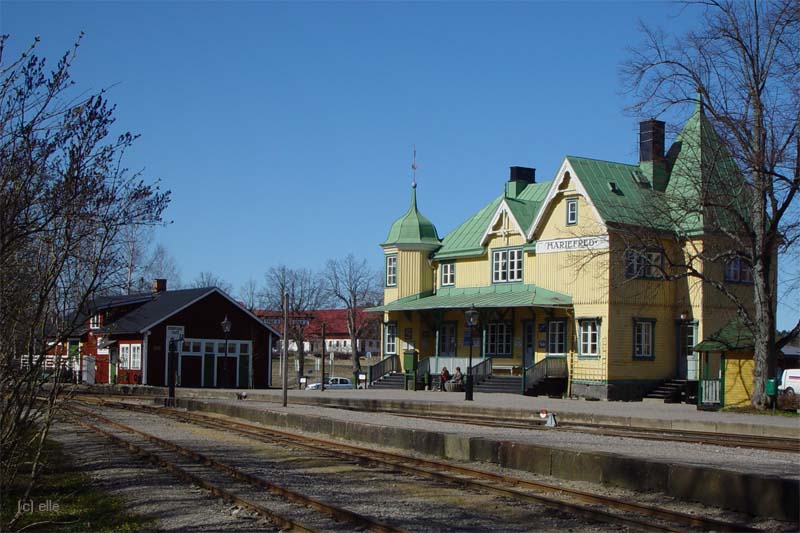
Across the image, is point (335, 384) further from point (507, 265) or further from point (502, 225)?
point (502, 225)

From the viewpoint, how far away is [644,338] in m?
41.5

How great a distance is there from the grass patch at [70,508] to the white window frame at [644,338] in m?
29.5

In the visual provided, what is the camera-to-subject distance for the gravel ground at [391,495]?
10.6 metres

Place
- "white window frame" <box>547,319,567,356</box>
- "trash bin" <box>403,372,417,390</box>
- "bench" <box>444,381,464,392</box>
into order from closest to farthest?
1. "white window frame" <box>547,319,567,356</box>
2. "bench" <box>444,381,464,392</box>
3. "trash bin" <box>403,372,417,390</box>

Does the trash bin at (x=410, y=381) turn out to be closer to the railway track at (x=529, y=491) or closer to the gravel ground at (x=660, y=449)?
the gravel ground at (x=660, y=449)

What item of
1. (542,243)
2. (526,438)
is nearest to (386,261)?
(542,243)

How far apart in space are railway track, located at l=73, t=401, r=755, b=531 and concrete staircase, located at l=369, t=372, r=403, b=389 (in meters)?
27.4

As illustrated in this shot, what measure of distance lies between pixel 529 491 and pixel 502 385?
3041 cm

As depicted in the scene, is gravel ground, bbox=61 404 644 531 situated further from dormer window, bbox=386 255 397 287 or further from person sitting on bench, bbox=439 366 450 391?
dormer window, bbox=386 255 397 287

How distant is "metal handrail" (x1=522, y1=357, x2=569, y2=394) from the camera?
40938 mm

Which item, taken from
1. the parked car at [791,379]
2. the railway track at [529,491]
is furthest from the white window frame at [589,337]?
the railway track at [529,491]

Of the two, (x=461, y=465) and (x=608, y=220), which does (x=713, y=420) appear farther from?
(x=608, y=220)

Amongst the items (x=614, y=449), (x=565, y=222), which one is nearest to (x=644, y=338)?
(x=565, y=222)

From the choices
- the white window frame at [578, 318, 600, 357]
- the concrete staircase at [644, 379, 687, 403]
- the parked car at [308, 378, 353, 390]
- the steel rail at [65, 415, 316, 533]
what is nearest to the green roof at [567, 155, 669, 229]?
the white window frame at [578, 318, 600, 357]
